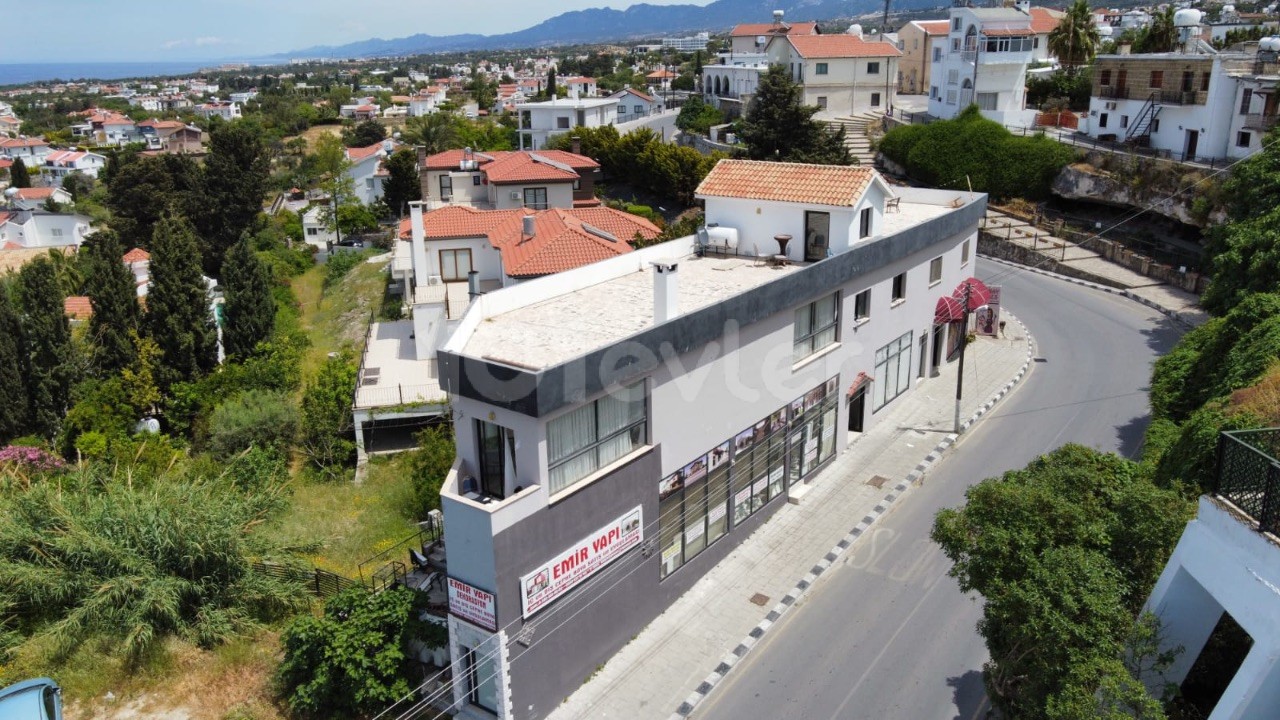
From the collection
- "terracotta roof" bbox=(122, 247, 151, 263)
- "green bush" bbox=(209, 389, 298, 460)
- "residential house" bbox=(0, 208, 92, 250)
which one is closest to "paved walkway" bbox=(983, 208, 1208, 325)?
"green bush" bbox=(209, 389, 298, 460)

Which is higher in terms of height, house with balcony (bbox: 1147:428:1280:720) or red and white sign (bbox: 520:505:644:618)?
house with balcony (bbox: 1147:428:1280:720)

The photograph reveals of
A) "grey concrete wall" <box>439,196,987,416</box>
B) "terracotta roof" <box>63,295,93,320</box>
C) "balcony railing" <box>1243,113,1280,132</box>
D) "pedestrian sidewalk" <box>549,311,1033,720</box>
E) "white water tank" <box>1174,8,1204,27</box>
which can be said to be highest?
"white water tank" <box>1174,8,1204,27</box>

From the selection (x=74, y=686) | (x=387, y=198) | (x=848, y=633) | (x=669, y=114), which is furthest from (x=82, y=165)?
(x=848, y=633)

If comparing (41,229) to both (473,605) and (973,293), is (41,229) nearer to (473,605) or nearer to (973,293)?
(973,293)

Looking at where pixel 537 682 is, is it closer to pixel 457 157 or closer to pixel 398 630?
pixel 398 630

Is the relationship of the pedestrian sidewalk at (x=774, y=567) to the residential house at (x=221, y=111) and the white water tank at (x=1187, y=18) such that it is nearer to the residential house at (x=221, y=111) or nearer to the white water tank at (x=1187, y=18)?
the white water tank at (x=1187, y=18)

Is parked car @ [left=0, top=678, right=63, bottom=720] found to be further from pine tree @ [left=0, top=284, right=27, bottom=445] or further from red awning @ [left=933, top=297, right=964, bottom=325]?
pine tree @ [left=0, top=284, right=27, bottom=445]
